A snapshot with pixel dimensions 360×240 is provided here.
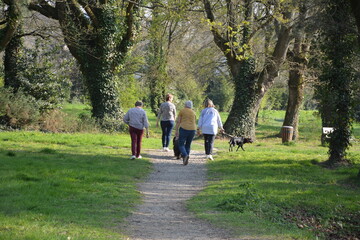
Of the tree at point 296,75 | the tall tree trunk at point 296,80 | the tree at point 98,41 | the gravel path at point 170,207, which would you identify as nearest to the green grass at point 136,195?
the gravel path at point 170,207

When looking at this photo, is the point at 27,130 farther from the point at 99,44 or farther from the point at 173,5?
the point at 173,5

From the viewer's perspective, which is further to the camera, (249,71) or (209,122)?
(249,71)

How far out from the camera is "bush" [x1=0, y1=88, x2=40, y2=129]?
23.3 meters

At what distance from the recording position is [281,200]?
33.1 ft

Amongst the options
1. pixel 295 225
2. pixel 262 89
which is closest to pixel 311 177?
pixel 295 225

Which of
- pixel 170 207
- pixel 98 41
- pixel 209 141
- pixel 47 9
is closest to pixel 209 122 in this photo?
pixel 209 141

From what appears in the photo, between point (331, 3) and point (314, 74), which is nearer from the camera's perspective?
point (331, 3)

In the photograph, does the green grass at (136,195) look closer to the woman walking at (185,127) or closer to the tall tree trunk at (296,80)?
the woman walking at (185,127)

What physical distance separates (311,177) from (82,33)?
1627cm

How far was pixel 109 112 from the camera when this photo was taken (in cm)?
2684

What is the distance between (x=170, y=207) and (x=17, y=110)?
16.5 metres

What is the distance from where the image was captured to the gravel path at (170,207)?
718 cm

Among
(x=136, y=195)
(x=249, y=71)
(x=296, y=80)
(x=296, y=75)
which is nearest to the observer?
(x=136, y=195)

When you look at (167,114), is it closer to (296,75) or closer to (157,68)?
(296,75)
